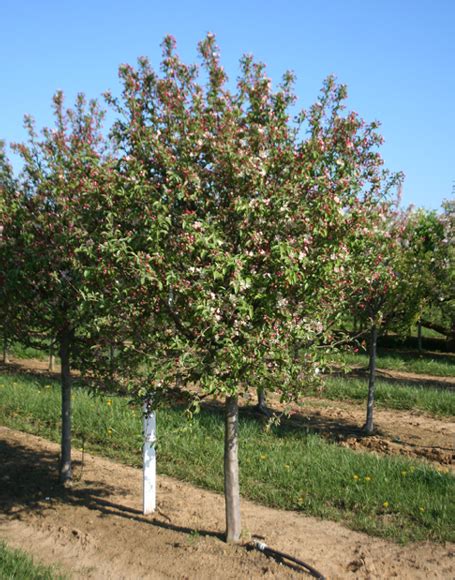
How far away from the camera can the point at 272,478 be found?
23.4ft

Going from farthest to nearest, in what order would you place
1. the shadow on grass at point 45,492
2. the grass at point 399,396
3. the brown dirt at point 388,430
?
the grass at point 399,396
the brown dirt at point 388,430
the shadow on grass at point 45,492

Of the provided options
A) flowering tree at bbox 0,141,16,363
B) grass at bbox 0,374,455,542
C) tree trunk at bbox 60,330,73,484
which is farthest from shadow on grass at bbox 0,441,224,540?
flowering tree at bbox 0,141,16,363

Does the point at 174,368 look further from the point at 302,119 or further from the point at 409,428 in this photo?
the point at 409,428

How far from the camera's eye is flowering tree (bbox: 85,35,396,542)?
446 centimetres

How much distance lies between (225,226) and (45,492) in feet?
→ 13.5

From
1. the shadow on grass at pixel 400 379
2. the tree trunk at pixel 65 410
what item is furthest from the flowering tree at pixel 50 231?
the shadow on grass at pixel 400 379

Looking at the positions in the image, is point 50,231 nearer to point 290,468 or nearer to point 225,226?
point 225,226

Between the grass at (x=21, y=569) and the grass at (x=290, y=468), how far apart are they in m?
1.42

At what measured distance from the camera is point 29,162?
21.6 feet

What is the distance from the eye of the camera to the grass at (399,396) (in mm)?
11312

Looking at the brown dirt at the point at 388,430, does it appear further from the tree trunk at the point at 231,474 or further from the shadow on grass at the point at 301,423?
the tree trunk at the point at 231,474

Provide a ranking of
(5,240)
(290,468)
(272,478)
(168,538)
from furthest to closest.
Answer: (290,468)
(272,478)
(5,240)
(168,538)

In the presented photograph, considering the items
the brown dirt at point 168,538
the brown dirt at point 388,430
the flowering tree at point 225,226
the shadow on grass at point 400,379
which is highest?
the flowering tree at point 225,226

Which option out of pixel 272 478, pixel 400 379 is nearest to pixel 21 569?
pixel 272 478
